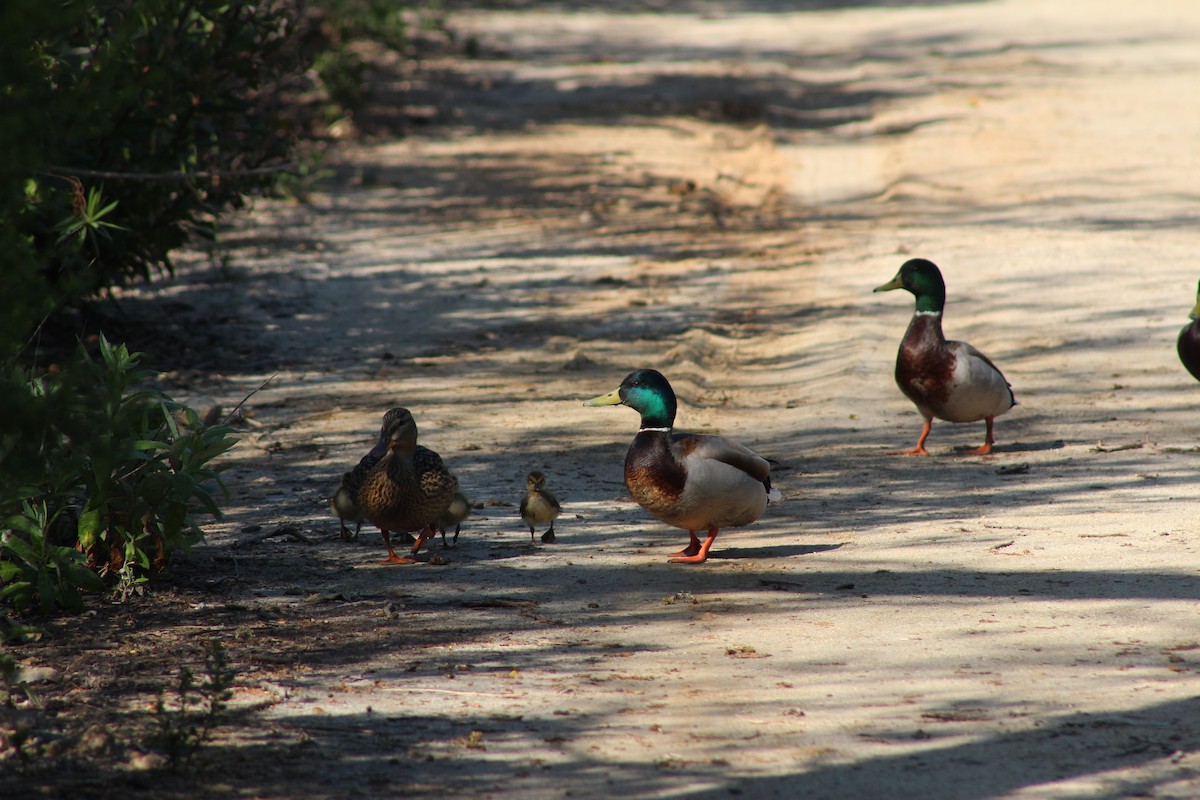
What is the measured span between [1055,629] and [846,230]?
33.0 ft

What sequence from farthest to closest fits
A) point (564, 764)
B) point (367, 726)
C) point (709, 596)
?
point (709, 596)
point (367, 726)
point (564, 764)

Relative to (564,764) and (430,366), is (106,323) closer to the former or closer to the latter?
(430,366)

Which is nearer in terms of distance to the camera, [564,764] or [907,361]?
[564,764]

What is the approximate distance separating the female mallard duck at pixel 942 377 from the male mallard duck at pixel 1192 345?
1.06 m

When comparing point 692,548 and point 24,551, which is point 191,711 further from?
point 692,548

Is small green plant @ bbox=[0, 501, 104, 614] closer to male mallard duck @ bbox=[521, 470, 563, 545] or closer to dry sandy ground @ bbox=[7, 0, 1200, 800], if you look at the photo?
dry sandy ground @ bbox=[7, 0, 1200, 800]

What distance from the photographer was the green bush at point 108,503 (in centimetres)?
512

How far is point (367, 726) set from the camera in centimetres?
437

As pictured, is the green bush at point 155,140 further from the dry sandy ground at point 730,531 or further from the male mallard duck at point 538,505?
the male mallard duck at point 538,505

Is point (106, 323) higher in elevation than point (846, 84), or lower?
lower

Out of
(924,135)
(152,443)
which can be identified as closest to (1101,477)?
(152,443)

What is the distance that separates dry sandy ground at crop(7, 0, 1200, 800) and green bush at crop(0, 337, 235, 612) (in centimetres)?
25

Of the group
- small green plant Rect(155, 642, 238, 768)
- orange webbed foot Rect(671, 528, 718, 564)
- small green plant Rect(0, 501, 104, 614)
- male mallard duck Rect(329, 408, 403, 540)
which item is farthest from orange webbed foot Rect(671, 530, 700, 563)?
small green plant Rect(0, 501, 104, 614)

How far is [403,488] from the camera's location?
19.8ft
